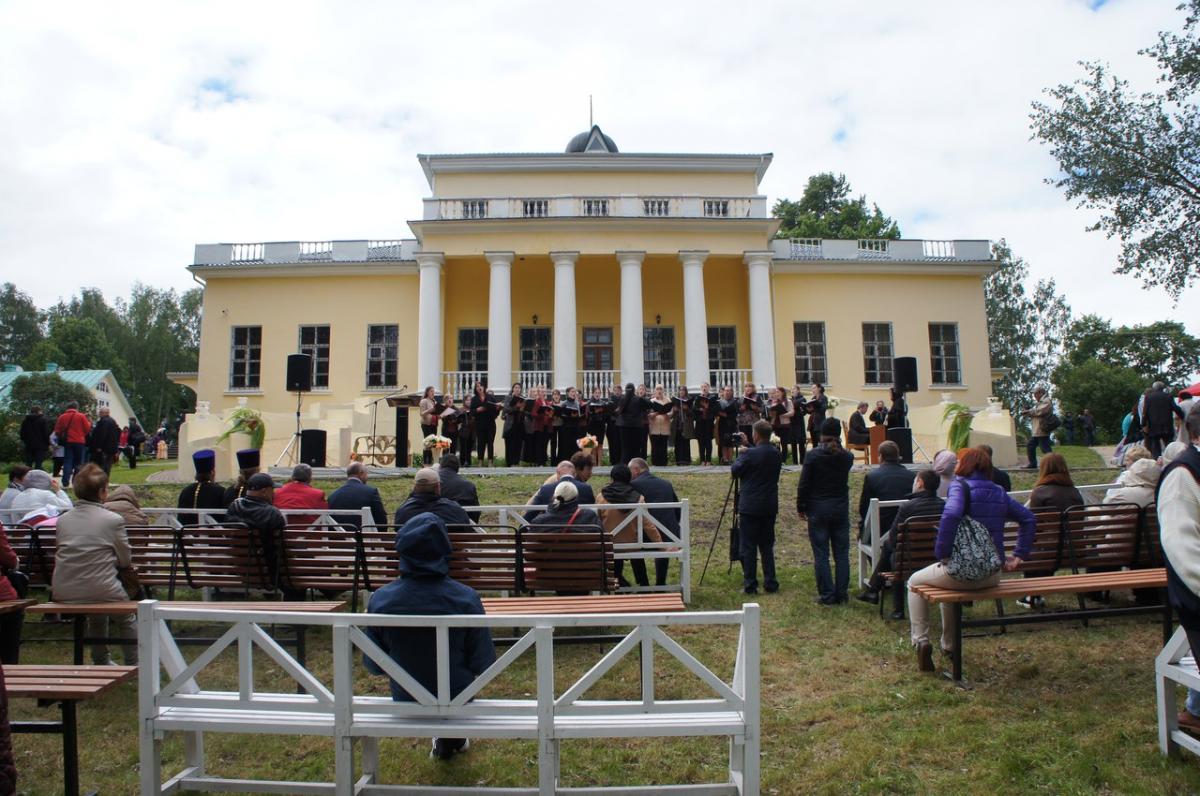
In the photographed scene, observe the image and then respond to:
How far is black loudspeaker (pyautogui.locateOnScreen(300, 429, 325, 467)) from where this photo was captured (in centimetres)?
1606

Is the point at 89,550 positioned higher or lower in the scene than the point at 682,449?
lower

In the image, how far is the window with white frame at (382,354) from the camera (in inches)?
1000

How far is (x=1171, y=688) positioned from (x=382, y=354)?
23657 millimetres

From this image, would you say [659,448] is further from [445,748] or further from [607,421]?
[445,748]

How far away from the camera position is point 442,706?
3.43 metres

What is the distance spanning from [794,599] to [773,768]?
3.19 meters

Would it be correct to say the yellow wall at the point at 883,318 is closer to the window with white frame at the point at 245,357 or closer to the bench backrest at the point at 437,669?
the window with white frame at the point at 245,357

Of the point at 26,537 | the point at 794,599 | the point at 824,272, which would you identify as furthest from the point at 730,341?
the point at 26,537

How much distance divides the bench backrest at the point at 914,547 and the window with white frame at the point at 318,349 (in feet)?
72.2

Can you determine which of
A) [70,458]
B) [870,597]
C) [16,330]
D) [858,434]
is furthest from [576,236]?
[16,330]

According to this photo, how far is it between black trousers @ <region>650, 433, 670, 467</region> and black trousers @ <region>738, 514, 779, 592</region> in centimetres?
858

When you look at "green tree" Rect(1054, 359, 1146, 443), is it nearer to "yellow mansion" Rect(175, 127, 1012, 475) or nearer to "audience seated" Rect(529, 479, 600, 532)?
"yellow mansion" Rect(175, 127, 1012, 475)

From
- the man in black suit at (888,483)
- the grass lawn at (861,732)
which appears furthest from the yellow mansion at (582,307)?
the grass lawn at (861,732)

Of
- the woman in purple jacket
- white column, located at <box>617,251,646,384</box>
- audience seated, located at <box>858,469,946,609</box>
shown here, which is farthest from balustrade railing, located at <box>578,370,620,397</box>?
the woman in purple jacket
